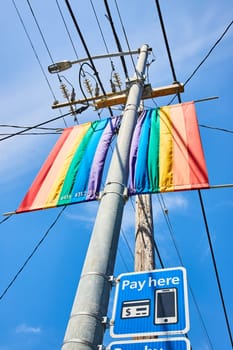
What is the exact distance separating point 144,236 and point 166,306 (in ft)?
10.2

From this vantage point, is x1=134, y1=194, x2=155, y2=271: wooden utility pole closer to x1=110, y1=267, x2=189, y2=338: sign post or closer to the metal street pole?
the metal street pole

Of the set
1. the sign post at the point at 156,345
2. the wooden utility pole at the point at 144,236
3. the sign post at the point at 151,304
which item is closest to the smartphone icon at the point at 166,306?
the sign post at the point at 151,304

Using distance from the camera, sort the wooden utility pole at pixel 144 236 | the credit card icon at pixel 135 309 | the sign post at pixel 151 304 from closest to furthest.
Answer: the sign post at pixel 151 304 → the credit card icon at pixel 135 309 → the wooden utility pole at pixel 144 236

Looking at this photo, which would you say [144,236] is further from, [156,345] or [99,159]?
[156,345]

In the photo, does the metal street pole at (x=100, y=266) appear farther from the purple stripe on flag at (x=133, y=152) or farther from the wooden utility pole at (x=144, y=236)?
the wooden utility pole at (x=144, y=236)

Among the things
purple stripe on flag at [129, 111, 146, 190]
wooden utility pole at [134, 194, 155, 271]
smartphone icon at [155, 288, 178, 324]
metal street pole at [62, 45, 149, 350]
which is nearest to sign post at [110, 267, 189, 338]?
smartphone icon at [155, 288, 178, 324]

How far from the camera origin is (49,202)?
462 centimetres

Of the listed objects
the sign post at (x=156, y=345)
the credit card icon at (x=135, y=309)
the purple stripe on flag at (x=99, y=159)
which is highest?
the purple stripe on flag at (x=99, y=159)

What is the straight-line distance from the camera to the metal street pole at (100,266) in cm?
267

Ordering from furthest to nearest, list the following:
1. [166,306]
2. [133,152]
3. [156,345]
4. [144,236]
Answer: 1. [144,236]
2. [133,152]
3. [166,306]
4. [156,345]

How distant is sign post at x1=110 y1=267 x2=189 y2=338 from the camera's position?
9.50 feet

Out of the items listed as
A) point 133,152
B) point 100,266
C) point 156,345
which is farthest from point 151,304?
point 133,152

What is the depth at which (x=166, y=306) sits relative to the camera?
3.03 m

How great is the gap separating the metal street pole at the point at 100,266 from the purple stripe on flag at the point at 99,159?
48 cm
